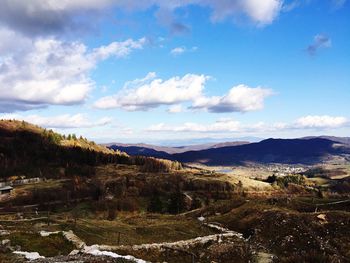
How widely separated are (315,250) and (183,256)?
16.9 meters

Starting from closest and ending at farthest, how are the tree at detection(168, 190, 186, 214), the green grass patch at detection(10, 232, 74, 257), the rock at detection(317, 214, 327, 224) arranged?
the green grass patch at detection(10, 232, 74, 257)
the rock at detection(317, 214, 327, 224)
the tree at detection(168, 190, 186, 214)

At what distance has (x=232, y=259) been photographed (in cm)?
4978

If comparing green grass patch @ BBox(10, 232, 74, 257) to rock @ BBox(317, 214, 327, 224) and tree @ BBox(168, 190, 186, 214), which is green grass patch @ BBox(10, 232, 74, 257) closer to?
rock @ BBox(317, 214, 327, 224)

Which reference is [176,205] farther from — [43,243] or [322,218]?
[43,243]

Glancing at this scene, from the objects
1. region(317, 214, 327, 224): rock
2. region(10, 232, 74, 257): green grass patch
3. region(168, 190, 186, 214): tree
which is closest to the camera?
region(10, 232, 74, 257): green grass patch

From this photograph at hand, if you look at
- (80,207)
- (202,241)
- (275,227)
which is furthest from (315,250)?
(80,207)

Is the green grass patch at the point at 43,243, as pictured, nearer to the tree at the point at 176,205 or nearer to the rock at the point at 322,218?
the rock at the point at 322,218

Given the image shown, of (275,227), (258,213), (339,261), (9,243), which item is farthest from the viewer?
(258,213)

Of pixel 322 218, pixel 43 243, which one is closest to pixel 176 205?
pixel 322 218

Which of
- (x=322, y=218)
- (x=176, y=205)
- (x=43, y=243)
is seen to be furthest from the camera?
(x=176, y=205)

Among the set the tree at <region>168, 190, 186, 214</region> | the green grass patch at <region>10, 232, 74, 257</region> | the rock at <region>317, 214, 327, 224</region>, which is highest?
the rock at <region>317, 214, 327, 224</region>

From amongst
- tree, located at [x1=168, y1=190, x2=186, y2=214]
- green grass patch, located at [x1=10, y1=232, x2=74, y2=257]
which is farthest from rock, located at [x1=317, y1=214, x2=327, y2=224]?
tree, located at [x1=168, y1=190, x2=186, y2=214]

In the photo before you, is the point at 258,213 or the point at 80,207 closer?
the point at 258,213

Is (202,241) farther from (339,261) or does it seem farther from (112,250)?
(339,261)
